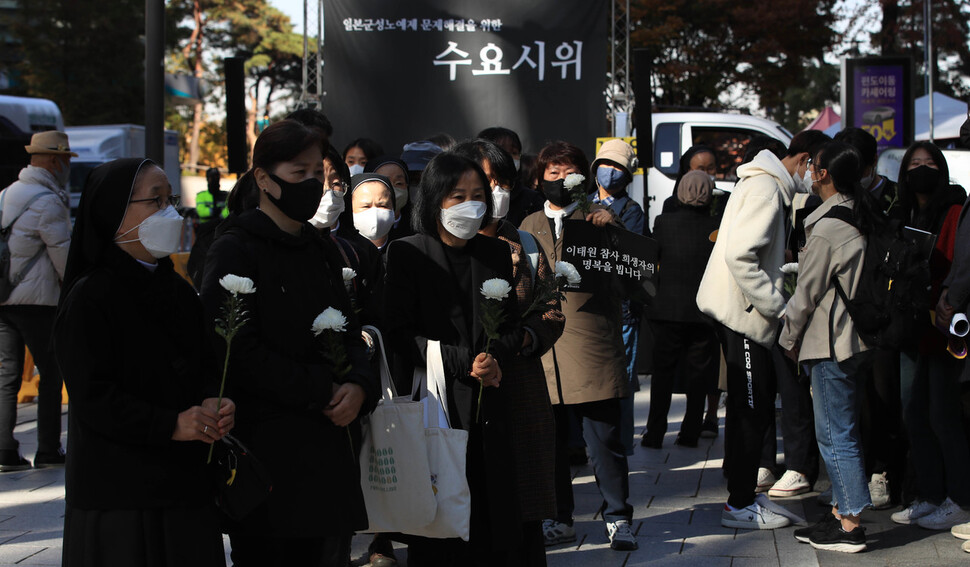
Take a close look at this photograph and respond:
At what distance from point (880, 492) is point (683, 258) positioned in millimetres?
2099

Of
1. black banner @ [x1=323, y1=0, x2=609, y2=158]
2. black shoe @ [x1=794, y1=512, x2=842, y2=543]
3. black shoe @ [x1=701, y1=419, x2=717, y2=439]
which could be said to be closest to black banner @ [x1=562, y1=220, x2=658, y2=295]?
black shoe @ [x1=794, y1=512, x2=842, y2=543]

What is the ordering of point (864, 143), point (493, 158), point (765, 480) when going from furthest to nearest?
point (765, 480)
point (864, 143)
point (493, 158)

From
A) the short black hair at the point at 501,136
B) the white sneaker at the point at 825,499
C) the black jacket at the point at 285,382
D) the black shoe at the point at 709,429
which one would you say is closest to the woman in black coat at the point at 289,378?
the black jacket at the point at 285,382

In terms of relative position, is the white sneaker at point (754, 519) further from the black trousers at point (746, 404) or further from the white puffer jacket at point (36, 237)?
the white puffer jacket at point (36, 237)

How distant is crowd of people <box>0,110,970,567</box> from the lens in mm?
2832

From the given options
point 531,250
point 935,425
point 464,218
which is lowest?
point 935,425

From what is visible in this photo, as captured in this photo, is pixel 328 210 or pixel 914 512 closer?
pixel 328 210

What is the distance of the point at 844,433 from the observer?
16.0 feet

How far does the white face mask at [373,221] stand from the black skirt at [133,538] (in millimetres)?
2118

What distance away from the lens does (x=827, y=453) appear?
4.93 m

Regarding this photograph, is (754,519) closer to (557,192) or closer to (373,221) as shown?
(557,192)

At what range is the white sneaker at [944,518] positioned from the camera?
17.4ft

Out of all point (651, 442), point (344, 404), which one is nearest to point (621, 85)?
point (651, 442)

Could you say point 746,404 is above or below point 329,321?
below
